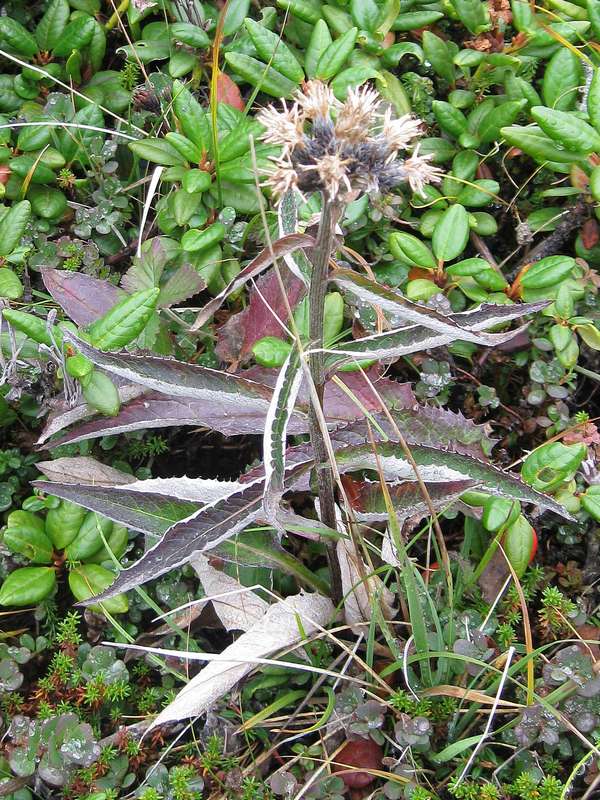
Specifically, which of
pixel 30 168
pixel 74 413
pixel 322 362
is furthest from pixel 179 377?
pixel 30 168

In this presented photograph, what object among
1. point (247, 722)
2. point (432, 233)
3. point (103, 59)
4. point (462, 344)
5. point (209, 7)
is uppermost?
point (209, 7)

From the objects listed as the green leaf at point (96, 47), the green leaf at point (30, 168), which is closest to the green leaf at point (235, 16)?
the green leaf at point (96, 47)

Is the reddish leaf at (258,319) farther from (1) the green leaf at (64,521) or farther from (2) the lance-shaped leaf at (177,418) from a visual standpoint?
(1) the green leaf at (64,521)

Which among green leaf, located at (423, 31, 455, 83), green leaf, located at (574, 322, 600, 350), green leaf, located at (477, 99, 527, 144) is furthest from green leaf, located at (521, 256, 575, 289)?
green leaf, located at (423, 31, 455, 83)

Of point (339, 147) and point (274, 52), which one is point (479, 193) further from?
point (339, 147)

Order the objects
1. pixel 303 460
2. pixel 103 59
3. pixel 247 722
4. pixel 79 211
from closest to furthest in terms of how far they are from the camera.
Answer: pixel 303 460 → pixel 247 722 → pixel 79 211 → pixel 103 59

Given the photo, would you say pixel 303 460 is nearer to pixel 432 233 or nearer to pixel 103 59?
pixel 432 233

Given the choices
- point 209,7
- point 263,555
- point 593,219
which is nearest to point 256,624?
point 263,555

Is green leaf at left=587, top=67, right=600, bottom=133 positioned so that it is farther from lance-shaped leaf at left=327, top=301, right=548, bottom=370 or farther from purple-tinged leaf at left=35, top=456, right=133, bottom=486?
purple-tinged leaf at left=35, top=456, right=133, bottom=486
